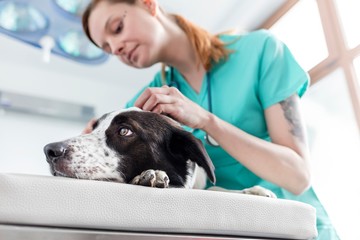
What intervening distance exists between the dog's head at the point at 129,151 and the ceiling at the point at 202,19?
121 cm

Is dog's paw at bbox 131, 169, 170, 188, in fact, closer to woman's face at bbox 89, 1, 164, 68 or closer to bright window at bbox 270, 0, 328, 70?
woman's face at bbox 89, 1, 164, 68

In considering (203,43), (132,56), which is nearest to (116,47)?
(132,56)

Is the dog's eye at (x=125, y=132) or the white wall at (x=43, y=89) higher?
the dog's eye at (x=125, y=132)

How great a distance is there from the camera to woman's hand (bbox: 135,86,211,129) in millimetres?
892

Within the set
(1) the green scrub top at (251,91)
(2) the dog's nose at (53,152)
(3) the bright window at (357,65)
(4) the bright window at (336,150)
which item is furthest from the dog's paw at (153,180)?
(3) the bright window at (357,65)

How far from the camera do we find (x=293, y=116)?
1087 millimetres

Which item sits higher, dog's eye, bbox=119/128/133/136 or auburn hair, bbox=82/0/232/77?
auburn hair, bbox=82/0/232/77

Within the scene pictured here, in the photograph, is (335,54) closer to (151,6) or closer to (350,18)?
(350,18)

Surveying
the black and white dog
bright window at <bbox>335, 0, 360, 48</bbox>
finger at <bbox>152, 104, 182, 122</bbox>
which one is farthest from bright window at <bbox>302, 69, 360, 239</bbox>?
finger at <bbox>152, 104, 182, 122</bbox>

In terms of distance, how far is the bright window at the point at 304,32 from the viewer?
79.8 inches

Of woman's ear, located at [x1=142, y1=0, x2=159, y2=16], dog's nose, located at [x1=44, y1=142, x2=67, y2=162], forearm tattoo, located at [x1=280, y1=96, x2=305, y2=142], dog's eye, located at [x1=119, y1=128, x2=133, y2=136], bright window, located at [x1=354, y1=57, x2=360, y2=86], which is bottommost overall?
bright window, located at [x1=354, y1=57, x2=360, y2=86]

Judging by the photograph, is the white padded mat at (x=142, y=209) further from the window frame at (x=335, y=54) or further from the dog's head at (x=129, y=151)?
the window frame at (x=335, y=54)

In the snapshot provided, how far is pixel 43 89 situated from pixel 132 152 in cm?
225

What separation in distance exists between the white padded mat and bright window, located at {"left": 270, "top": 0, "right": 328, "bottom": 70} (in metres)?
1.53
